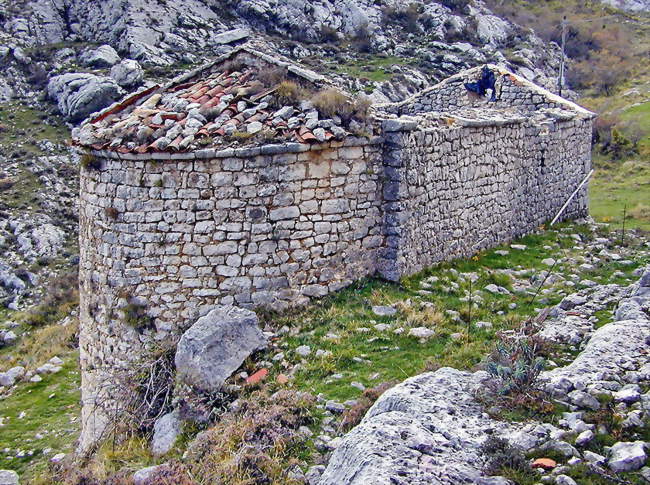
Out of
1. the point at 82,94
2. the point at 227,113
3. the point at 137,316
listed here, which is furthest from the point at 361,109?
the point at 82,94

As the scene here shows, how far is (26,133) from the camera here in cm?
2706

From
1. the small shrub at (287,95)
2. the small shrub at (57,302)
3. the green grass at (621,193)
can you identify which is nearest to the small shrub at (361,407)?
the small shrub at (287,95)

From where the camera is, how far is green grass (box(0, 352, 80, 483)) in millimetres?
10109

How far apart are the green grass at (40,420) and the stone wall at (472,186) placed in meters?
6.13

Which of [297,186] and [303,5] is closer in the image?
[297,186]

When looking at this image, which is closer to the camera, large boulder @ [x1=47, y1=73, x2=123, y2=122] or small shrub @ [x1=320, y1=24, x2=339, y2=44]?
large boulder @ [x1=47, y1=73, x2=123, y2=122]

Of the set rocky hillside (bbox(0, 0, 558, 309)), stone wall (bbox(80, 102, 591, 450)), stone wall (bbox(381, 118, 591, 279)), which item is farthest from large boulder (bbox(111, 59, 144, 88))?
stone wall (bbox(80, 102, 591, 450))

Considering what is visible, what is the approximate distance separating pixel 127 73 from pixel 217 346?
76.3 ft

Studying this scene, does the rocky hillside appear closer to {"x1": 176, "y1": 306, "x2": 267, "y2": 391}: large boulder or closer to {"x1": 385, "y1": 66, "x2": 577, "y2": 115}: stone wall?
{"x1": 385, "y1": 66, "x2": 577, "y2": 115}: stone wall

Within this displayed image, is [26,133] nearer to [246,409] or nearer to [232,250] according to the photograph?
[232,250]

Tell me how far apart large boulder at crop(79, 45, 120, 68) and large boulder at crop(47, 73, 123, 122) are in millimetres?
1382

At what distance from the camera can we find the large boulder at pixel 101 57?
2975 centimetres

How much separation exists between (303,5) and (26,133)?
54.5ft

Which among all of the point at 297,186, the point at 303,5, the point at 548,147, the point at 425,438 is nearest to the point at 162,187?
the point at 297,186
